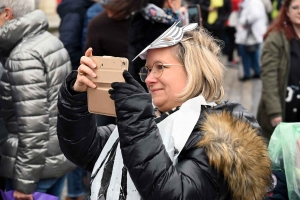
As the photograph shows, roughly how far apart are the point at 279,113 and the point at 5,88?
7.10 feet

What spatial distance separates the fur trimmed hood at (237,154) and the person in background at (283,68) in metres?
2.45

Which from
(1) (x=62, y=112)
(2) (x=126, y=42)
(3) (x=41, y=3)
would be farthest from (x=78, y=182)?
(3) (x=41, y=3)

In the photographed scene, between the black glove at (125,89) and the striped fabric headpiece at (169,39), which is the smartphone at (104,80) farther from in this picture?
the striped fabric headpiece at (169,39)

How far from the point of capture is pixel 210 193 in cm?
203

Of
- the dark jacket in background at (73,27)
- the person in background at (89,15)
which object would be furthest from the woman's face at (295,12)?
the dark jacket in background at (73,27)

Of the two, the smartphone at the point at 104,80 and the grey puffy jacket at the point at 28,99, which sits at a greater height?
the smartphone at the point at 104,80

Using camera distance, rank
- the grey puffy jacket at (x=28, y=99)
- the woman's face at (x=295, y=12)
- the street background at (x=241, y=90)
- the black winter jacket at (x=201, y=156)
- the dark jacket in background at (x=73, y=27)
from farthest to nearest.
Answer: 1. the street background at (x=241, y=90)
2. the dark jacket in background at (x=73, y=27)
3. the woman's face at (x=295, y=12)
4. the grey puffy jacket at (x=28, y=99)
5. the black winter jacket at (x=201, y=156)

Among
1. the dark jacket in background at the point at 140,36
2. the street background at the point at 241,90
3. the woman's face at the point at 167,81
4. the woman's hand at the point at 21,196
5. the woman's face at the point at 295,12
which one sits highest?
the woman's face at the point at 167,81

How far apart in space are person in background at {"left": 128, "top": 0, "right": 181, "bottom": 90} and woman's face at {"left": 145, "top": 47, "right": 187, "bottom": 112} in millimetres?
1908

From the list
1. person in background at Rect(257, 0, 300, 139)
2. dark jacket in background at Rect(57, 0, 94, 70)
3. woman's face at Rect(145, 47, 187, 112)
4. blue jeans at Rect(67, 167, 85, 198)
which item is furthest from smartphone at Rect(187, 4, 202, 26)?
woman's face at Rect(145, 47, 187, 112)

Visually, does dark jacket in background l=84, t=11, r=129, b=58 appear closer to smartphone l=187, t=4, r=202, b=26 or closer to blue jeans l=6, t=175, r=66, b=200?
smartphone l=187, t=4, r=202, b=26

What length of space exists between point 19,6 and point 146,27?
3.50 feet

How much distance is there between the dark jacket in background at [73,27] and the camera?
523 cm

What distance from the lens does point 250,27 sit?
9.84 metres
